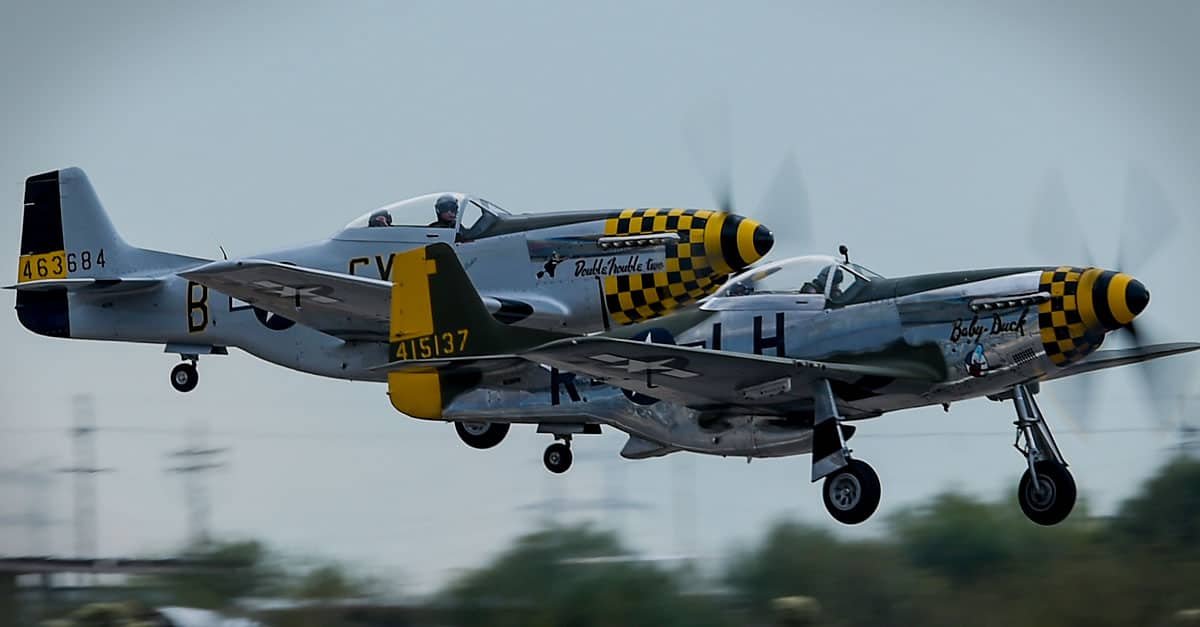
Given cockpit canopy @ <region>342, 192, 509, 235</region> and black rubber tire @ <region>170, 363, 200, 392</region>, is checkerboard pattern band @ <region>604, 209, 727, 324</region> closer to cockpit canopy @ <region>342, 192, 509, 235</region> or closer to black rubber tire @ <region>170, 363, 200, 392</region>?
cockpit canopy @ <region>342, 192, 509, 235</region>

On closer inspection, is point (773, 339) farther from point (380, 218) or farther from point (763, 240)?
point (380, 218)

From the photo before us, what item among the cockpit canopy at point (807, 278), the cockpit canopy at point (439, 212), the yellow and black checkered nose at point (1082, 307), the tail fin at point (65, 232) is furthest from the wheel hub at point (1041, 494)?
the tail fin at point (65, 232)

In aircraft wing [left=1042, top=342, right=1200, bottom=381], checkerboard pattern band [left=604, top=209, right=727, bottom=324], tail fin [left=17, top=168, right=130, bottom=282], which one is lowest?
aircraft wing [left=1042, top=342, right=1200, bottom=381]

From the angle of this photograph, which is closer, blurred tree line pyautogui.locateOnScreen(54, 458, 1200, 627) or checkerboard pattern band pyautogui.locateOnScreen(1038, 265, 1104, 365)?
checkerboard pattern band pyautogui.locateOnScreen(1038, 265, 1104, 365)

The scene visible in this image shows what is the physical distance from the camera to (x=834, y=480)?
1423 centimetres

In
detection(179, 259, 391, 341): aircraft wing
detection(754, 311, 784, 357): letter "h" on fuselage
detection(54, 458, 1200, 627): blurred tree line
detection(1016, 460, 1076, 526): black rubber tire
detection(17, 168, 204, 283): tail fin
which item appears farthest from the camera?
detection(17, 168, 204, 283): tail fin

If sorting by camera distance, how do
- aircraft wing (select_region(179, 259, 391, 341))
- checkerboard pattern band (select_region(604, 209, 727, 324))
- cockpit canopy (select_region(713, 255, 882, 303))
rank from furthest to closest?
1. checkerboard pattern band (select_region(604, 209, 727, 324))
2. aircraft wing (select_region(179, 259, 391, 341))
3. cockpit canopy (select_region(713, 255, 882, 303))

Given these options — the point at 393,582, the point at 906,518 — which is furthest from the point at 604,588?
the point at 906,518

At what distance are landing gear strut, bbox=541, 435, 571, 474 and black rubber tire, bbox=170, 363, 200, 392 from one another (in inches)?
191

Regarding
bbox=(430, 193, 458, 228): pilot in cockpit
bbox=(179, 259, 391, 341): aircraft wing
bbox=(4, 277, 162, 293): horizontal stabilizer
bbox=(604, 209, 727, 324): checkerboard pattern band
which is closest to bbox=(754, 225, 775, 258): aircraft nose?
bbox=(604, 209, 727, 324): checkerboard pattern band

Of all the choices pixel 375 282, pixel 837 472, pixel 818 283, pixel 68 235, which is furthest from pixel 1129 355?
pixel 68 235

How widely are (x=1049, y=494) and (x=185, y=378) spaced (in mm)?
11343

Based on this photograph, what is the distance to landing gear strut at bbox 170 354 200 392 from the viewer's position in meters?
21.6

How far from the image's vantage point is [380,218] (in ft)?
63.4
